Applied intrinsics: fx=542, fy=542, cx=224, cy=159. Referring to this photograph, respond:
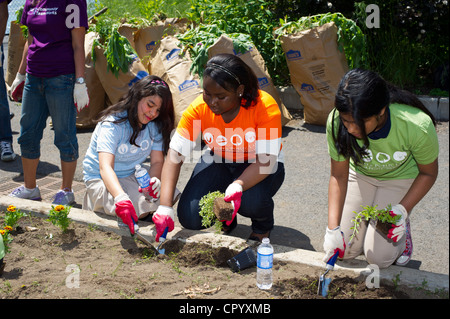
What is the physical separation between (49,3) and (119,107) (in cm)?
102

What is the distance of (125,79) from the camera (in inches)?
242

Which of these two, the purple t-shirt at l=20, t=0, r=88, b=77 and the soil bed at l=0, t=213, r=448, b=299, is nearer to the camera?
the soil bed at l=0, t=213, r=448, b=299

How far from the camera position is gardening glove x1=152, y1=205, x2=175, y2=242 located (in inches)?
132

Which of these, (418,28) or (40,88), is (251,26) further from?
(40,88)

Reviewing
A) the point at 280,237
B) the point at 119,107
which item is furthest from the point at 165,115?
the point at 280,237

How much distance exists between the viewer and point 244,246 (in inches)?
131

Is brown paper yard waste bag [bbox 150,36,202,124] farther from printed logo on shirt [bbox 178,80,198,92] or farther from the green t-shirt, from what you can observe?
the green t-shirt

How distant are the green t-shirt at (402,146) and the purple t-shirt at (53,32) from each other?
84.7 inches

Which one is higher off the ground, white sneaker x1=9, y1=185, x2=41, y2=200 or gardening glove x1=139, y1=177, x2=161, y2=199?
gardening glove x1=139, y1=177, x2=161, y2=199

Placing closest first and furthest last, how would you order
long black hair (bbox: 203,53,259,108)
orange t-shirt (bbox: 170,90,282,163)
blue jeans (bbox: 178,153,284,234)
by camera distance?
long black hair (bbox: 203,53,259,108) < orange t-shirt (bbox: 170,90,282,163) < blue jeans (bbox: 178,153,284,234)

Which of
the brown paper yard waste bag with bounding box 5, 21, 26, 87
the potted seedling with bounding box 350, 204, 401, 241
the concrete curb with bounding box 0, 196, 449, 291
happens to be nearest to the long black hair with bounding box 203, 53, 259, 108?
the concrete curb with bounding box 0, 196, 449, 291

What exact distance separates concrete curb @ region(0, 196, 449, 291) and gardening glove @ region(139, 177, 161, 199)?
205mm

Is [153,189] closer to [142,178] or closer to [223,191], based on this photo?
[142,178]

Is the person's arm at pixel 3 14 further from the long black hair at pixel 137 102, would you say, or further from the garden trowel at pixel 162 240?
the garden trowel at pixel 162 240
